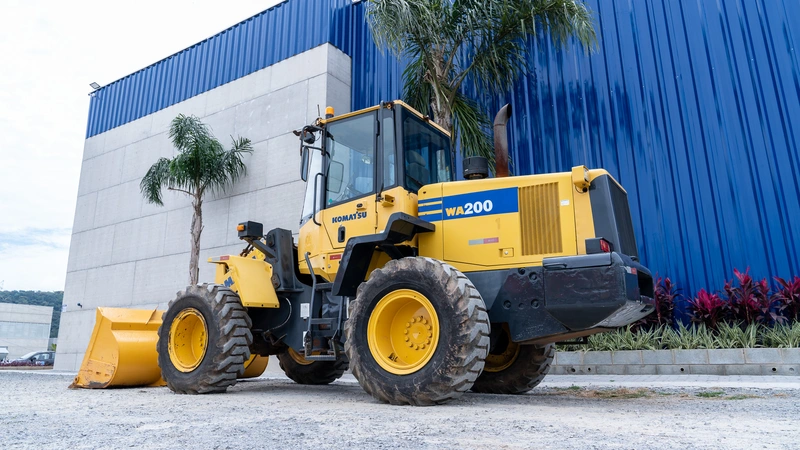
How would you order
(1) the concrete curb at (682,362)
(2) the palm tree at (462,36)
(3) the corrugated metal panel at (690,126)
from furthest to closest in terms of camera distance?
(2) the palm tree at (462,36) < (3) the corrugated metal panel at (690,126) < (1) the concrete curb at (682,362)

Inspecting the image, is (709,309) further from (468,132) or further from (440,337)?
(440,337)

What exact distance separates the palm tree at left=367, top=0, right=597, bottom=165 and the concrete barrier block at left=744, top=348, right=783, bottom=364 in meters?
5.78

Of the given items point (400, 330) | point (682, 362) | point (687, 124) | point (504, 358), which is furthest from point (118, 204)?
point (682, 362)

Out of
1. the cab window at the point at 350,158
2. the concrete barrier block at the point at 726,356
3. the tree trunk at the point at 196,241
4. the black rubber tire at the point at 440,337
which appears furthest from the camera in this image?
the tree trunk at the point at 196,241

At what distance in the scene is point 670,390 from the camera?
6.76 metres

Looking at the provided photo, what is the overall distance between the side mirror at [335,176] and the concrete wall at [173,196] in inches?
323

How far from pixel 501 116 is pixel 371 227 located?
1.98 metres

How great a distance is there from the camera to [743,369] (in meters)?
8.21

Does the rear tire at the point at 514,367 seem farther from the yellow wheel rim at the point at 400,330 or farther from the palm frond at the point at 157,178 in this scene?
the palm frond at the point at 157,178

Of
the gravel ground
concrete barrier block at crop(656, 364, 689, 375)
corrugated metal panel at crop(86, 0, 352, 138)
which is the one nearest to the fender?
the gravel ground

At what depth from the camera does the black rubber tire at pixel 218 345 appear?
255 inches

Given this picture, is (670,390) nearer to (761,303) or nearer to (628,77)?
(761,303)

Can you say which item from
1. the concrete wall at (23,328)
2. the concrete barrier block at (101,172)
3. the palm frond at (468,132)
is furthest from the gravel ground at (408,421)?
the concrete wall at (23,328)

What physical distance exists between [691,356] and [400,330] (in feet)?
18.2
